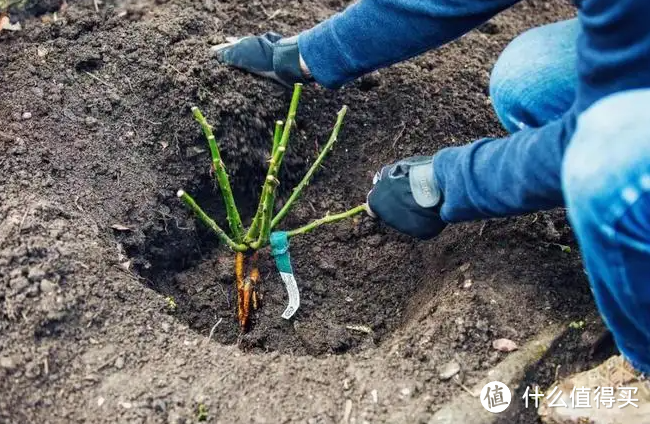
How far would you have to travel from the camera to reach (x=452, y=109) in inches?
93.2

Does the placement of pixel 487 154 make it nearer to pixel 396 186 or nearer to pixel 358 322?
pixel 396 186

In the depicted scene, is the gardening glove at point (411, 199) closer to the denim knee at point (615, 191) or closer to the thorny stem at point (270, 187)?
the thorny stem at point (270, 187)

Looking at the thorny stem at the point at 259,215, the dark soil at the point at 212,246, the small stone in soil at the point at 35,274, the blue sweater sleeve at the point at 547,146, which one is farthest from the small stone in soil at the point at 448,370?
the small stone in soil at the point at 35,274

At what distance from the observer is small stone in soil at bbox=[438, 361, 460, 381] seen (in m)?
1.74

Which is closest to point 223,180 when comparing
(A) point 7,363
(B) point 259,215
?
(B) point 259,215

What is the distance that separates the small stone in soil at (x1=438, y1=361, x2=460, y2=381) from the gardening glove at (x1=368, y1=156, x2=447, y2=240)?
0.36m

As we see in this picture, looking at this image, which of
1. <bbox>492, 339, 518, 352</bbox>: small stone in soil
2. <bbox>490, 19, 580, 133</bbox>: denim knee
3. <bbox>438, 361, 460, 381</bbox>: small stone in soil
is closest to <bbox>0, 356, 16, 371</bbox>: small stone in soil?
<bbox>438, 361, 460, 381</bbox>: small stone in soil

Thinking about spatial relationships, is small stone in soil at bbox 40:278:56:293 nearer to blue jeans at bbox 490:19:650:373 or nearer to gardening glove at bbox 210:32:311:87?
gardening glove at bbox 210:32:311:87

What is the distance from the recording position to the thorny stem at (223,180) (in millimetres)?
1889

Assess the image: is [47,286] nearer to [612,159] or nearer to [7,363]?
[7,363]

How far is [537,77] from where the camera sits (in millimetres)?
1953

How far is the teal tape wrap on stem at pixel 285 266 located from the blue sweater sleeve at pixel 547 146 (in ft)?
1.41

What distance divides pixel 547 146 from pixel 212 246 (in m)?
1.03

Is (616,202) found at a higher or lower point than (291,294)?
higher
